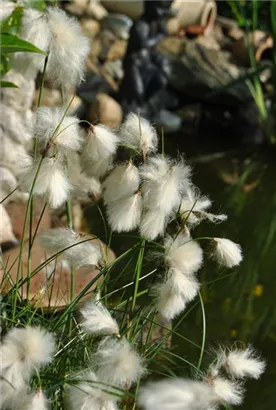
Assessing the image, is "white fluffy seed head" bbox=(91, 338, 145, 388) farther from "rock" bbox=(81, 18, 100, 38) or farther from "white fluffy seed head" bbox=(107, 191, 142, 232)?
"rock" bbox=(81, 18, 100, 38)

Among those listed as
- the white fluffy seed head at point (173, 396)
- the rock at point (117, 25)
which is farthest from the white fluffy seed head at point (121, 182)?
the rock at point (117, 25)

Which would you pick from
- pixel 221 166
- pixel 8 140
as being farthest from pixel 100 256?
pixel 221 166

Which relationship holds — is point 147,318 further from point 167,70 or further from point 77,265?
point 167,70

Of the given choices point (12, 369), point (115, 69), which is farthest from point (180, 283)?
point (115, 69)

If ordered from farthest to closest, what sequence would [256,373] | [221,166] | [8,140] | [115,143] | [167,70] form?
[167,70] < [221,166] < [8,140] < [115,143] < [256,373]

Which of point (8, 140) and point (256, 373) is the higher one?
point (256, 373)

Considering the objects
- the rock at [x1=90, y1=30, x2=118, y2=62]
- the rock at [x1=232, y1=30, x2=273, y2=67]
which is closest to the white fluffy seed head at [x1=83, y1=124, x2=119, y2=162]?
the rock at [x1=90, y1=30, x2=118, y2=62]

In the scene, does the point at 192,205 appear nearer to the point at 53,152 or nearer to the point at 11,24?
the point at 53,152

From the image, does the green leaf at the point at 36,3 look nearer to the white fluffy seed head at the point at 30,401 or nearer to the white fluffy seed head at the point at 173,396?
the white fluffy seed head at the point at 30,401
